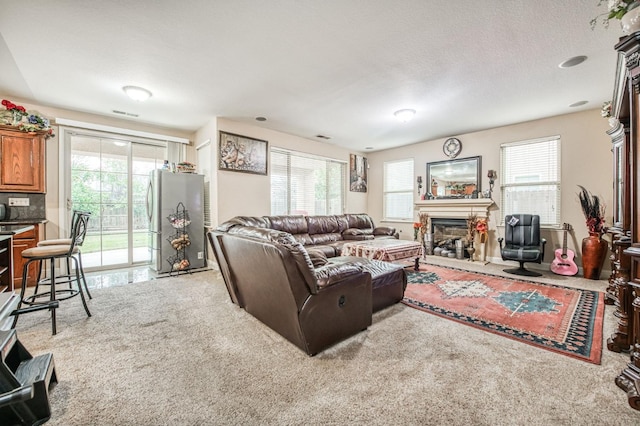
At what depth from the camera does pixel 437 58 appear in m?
2.78

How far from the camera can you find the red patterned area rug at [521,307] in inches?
85.4

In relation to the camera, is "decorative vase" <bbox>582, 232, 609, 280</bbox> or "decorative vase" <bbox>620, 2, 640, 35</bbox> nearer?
"decorative vase" <bbox>620, 2, 640, 35</bbox>

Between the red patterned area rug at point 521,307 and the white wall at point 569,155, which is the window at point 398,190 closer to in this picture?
the white wall at point 569,155

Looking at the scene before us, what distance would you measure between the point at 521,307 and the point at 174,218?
5184 mm

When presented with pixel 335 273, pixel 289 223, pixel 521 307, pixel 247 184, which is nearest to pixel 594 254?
pixel 521 307

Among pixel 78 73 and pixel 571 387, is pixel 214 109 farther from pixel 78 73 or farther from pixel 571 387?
pixel 571 387

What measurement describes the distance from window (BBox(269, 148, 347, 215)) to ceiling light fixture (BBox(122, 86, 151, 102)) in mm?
2471

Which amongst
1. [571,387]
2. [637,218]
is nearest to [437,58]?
[637,218]

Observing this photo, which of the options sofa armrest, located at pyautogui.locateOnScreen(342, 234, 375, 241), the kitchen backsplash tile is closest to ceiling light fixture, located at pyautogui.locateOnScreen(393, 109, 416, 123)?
sofa armrest, located at pyautogui.locateOnScreen(342, 234, 375, 241)

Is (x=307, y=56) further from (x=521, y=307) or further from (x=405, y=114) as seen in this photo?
(x=521, y=307)

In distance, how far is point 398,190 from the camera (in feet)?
22.7

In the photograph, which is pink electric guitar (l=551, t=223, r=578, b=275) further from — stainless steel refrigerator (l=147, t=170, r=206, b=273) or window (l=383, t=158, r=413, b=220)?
stainless steel refrigerator (l=147, t=170, r=206, b=273)

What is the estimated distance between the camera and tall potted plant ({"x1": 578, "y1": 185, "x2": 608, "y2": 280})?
3861 millimetres

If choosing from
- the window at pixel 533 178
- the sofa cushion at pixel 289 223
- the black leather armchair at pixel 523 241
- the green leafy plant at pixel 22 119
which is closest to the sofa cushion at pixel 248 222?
the sofa cushion at pixel 289 223
